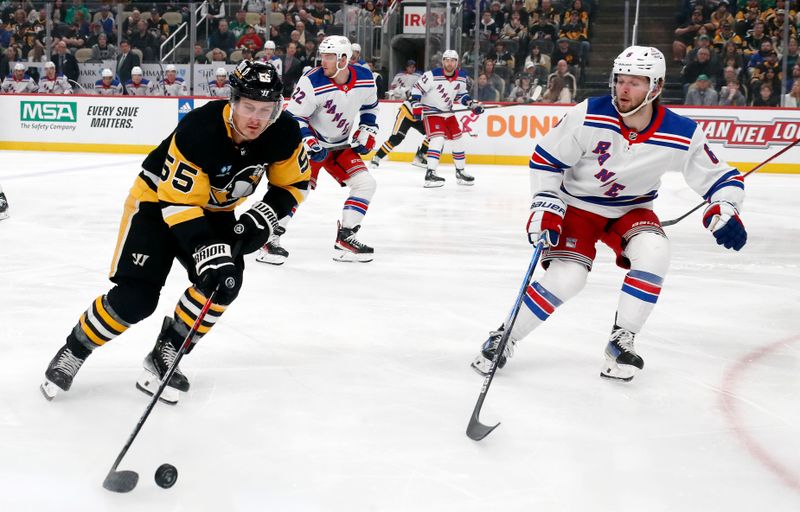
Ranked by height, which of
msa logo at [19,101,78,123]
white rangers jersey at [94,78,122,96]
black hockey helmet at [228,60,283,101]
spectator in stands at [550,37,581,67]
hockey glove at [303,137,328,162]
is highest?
black hockey helmet at [228,60,283,101]

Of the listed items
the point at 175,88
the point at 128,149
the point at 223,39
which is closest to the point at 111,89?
the point at 175,88

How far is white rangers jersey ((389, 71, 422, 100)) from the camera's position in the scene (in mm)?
12023

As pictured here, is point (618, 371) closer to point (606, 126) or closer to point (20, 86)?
point (606, 126)

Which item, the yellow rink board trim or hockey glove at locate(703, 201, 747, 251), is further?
the yellow rink board trim

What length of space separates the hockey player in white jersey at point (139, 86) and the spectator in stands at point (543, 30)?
203 inches

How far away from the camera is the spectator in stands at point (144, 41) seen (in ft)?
42.8

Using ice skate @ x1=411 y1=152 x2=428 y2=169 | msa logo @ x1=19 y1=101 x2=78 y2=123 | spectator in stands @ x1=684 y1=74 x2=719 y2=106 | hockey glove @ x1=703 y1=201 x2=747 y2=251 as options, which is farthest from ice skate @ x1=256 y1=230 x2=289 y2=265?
msa logo @ x1=19 y1=101 x2=78 y2=123

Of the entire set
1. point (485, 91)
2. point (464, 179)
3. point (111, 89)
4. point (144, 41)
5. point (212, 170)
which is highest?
point (212, 170)

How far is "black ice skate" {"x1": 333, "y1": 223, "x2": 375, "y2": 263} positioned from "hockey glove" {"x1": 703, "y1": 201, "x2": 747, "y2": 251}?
264 cm

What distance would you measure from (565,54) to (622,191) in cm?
917

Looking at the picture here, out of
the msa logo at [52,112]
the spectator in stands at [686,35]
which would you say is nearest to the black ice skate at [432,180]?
the spectator in stands at [686,35]

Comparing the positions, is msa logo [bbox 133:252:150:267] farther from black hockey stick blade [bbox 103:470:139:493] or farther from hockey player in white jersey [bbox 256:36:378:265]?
hockey player in white jersey [bbox 256:36:378:265]

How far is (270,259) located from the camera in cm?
523

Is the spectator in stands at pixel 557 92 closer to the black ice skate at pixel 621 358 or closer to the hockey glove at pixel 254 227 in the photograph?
the black ice skate at pixel 621 358
